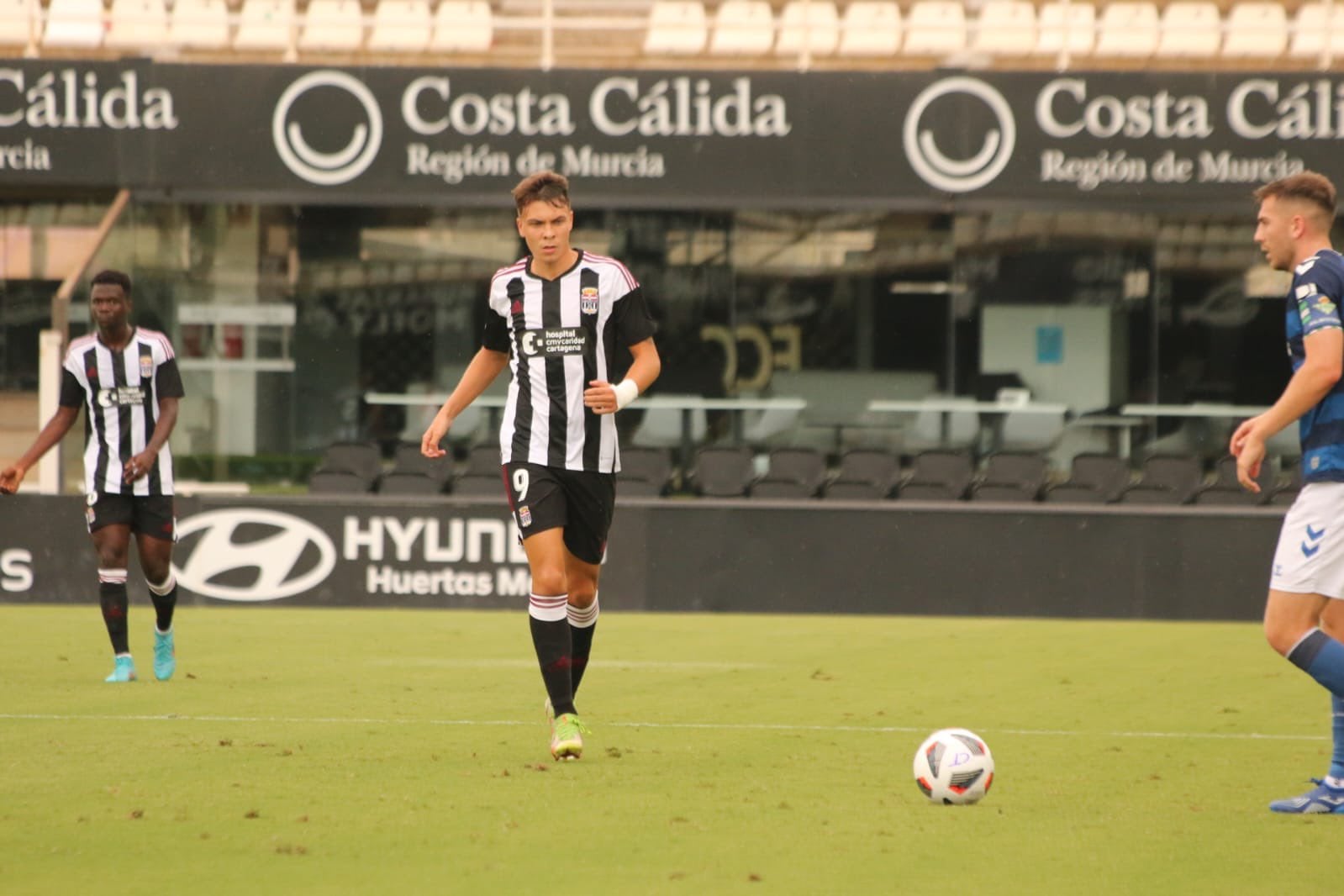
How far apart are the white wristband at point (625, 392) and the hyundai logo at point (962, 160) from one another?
9743 mm

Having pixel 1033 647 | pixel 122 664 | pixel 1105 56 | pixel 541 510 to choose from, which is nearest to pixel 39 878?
pixel 541 510

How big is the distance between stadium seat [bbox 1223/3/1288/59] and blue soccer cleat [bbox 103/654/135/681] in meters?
→ 13.6

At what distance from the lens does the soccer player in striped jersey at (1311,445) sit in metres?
5.56

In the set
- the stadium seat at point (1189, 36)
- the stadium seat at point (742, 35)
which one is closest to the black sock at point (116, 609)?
the stadium seat at point (742, 35)

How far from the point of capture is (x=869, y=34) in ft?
70.4

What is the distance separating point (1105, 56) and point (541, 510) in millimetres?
15612

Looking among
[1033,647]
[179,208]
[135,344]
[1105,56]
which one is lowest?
[1033,647]

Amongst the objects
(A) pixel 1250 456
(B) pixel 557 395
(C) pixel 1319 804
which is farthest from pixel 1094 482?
(A) pixel 1250 456

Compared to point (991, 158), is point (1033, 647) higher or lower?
lower

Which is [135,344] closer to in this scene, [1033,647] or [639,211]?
[1033,647]

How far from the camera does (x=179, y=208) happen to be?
17.6 meters

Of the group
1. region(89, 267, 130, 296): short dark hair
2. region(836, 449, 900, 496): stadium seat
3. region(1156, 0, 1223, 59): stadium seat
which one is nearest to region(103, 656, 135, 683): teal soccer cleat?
region(89, 267, 130, 296): short dark hair

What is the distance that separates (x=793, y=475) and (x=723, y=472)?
630 millimetres

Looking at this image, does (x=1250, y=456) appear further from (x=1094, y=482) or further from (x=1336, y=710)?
(x=1094, y=482)
